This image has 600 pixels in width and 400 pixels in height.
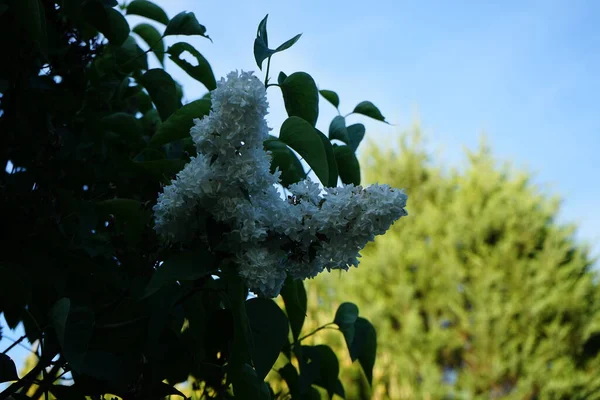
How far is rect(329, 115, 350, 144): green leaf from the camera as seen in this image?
110 centimetres

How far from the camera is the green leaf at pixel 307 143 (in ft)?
2.63

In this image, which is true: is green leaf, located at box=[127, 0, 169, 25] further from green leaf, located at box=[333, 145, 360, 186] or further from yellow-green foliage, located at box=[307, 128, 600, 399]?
yellow-green foliage, located at box=[307, 128, 600, 399]

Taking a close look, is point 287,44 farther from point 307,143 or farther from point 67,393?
point 67,393

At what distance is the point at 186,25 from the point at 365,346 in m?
0.76

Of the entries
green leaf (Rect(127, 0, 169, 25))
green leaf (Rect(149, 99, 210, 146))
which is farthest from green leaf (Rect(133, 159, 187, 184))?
green leaf (Rect(127, 0, 169, 25))

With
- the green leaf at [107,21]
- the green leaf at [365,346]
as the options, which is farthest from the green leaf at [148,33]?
the green leaf at [365,346]

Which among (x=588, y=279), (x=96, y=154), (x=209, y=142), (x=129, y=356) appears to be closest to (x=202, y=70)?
(x=96, y=154)

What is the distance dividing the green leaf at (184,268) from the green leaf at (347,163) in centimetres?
42

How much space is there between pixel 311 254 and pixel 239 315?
0.13 m

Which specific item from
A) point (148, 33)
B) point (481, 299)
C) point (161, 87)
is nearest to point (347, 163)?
point (161, 87)

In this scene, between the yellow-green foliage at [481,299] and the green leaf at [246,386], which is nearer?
the green leaf at [246,386]

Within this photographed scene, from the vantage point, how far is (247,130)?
702mm

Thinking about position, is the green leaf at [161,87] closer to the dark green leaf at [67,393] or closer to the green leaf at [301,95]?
the green leaf at [301,95]

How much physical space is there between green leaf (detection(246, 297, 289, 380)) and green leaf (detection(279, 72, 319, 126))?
0.31 meters
